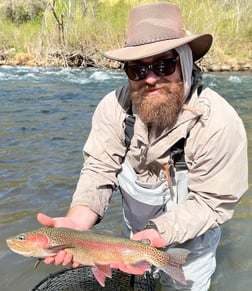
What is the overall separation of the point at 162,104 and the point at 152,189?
1.82ft

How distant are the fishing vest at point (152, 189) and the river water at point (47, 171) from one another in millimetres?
1189

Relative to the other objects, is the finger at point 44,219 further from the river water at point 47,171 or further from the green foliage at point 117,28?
the green foliage at point 117,28

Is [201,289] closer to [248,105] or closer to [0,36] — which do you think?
[248,105]

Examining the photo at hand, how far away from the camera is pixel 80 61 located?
22625 millimetres

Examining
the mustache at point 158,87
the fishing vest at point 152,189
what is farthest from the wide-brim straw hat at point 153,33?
the fishing vest at point 152,189

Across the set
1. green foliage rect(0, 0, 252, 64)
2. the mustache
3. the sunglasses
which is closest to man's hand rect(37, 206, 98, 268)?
the mustache

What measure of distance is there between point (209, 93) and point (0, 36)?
27.9 metres

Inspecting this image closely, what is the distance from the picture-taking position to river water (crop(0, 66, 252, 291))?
363 cm

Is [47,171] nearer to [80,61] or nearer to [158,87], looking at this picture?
[158,87]

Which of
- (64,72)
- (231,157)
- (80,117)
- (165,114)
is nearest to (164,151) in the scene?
(165,114)

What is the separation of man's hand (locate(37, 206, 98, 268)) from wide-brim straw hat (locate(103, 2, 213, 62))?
0.97 m

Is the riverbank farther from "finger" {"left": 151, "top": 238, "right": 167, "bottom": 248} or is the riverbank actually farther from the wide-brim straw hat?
"finger" {"left": 151, "top": 238, "right": 167, "bottom": 248}

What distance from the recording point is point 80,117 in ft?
30.8

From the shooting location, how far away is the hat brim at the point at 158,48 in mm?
2289
